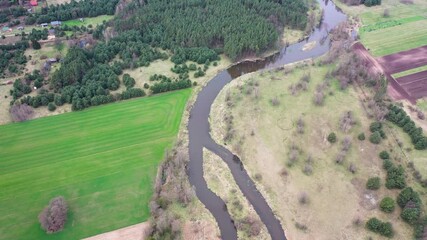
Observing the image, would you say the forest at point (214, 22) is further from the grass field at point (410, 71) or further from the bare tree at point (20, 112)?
the bare tree at point (20, 112)

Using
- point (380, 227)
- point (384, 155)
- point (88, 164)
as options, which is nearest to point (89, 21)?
point (88, 164)

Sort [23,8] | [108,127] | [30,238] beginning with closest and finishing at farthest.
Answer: [30,238] → [108,127] → [23,8]

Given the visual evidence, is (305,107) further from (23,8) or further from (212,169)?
(23,8)

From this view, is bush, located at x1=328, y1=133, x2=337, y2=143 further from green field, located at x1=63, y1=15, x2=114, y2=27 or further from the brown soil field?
green field, located at x1=63, y1=15, x2=114, y2=27

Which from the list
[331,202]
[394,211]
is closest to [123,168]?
[331,202]

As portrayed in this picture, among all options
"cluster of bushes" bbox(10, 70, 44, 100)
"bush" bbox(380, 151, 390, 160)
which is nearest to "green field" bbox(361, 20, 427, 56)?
"bush" bbox(380, 151, 390, 160)
